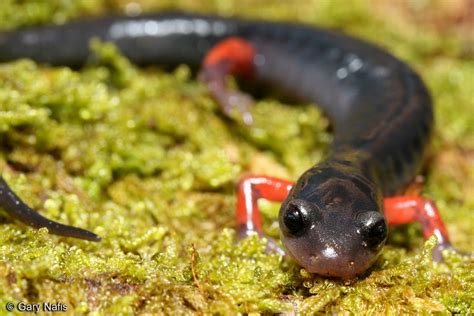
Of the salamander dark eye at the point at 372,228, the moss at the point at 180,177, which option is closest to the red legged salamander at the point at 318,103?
the salamander dark eye at the point at 372,228

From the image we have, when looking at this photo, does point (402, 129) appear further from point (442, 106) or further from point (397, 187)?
point (442, 106)

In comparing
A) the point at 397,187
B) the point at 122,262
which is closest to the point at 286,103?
the point at 397,187

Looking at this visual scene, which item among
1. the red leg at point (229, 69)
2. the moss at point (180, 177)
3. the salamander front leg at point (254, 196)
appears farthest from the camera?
the red leg at point (229, 69)

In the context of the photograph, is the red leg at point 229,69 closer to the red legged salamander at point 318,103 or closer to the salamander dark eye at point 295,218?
the red legged salamander at point 318,103

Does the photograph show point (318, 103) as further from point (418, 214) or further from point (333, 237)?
point (333, 237)

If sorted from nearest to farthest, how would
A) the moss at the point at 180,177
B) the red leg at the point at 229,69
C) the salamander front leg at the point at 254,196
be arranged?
the moss at the point at 180,177 < the salamander front leg at the point at 254,196 < the red leg at the point at 229,69

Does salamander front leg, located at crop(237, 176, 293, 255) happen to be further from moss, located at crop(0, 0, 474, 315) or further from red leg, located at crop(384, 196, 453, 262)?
red leg, located at crop(384, 196, 453, 262)
